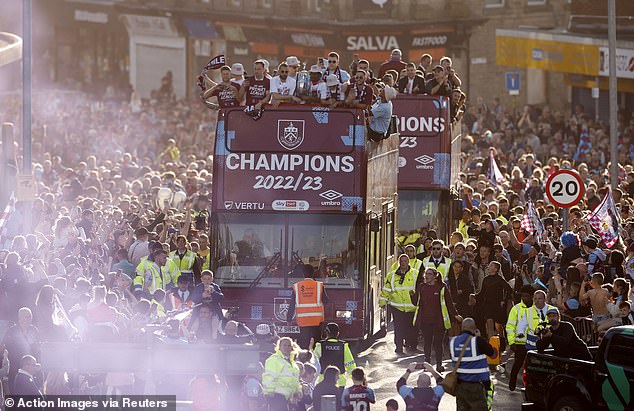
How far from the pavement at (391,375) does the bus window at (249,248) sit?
6.12ft

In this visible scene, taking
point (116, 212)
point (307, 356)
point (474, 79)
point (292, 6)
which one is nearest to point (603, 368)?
point (307, 356)

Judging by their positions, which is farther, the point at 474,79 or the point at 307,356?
the point at 474,79

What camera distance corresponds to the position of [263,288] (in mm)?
19766

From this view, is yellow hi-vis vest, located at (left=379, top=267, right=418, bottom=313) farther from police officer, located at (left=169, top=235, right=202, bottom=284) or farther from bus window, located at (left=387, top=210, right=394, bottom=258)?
police officer, located at (left=169, top=235, right=202, bottom=284)

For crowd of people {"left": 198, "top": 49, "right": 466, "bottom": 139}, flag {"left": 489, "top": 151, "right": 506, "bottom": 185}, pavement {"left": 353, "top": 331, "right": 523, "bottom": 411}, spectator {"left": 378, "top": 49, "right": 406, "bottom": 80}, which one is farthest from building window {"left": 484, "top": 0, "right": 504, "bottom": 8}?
crowd of people {"left": 198, "top": 49, "right": 466, "bottom": 139}

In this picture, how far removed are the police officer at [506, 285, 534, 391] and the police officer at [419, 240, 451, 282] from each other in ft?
10.2

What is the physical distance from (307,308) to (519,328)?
2.65 meters

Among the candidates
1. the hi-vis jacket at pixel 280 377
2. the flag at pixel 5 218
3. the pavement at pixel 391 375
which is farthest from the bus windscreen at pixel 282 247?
the flag at pixel 5 218

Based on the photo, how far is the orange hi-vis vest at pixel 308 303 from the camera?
757 inches

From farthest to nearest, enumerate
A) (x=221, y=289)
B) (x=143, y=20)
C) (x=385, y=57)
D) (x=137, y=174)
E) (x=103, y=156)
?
(x=385, y=57), (x=143, y=20), (x=103, y=156), (x=137, y=174), (x=221, y=289)

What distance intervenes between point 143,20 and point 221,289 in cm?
4167

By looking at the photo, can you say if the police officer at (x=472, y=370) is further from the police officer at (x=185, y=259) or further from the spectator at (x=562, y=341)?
the police officer at (x=185, y=259)

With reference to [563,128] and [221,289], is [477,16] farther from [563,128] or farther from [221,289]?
[221,289]

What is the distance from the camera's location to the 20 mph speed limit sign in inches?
924
